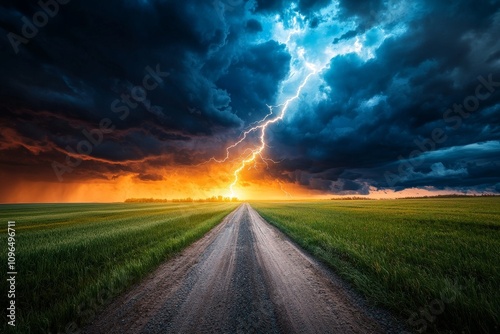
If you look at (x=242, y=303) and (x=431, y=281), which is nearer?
(x=242, y=303)

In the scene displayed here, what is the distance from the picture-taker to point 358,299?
453cm

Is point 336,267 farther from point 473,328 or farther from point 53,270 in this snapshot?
point 53,270

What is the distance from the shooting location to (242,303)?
435 cm

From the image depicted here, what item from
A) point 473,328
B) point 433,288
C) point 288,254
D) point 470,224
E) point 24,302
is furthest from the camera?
point 470,224

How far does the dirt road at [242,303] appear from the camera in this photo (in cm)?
354

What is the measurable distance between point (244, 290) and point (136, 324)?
231 cm

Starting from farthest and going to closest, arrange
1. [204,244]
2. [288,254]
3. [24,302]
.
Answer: [204,244], [288,254], [24,302]

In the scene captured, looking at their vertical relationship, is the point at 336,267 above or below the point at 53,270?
below

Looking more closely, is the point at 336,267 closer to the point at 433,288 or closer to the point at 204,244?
the point at 433,288

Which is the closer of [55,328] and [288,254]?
[55,328]

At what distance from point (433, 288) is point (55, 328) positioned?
7.13 metres

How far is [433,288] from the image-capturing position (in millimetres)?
4336

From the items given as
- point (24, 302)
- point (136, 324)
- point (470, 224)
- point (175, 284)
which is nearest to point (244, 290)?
point (175, 284)

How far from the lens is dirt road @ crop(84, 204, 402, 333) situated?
3.54 m
